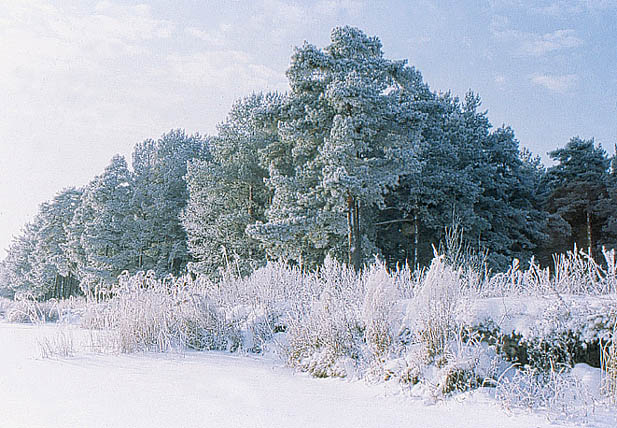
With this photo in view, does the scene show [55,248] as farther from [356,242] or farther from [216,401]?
[216,401]

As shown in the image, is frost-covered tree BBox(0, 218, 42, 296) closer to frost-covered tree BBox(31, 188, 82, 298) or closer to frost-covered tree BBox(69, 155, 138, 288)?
frost-covered tree BBox(31, 188, 82, 298)

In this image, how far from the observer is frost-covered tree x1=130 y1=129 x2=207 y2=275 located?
26766 millimetres

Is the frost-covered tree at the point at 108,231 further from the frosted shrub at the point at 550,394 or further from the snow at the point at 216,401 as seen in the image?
the frosted shrub at the point at 550,394

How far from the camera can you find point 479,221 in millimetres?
18719

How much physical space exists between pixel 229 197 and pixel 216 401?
18551mm

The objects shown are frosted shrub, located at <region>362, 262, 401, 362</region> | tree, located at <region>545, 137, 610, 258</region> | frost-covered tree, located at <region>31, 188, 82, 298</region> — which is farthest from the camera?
frost-covered tree, located at <region>31, 188, 82, 298</region>

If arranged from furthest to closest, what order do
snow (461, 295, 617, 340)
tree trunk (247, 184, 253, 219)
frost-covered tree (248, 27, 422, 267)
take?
tree trunk (247, 184, 253, 219) → frost-covered tree (248, 27, 422, 267) → snow (461, 295, 617, 340)

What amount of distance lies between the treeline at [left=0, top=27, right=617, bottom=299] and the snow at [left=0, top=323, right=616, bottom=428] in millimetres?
4061

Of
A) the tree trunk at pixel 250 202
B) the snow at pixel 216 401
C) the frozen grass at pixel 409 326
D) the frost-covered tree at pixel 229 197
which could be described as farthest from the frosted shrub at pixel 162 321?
the tree trunk at pixel 250 202

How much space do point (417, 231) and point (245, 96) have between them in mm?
11192

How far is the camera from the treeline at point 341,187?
15750 millimetres

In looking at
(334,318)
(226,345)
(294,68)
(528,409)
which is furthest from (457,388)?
(294,68)

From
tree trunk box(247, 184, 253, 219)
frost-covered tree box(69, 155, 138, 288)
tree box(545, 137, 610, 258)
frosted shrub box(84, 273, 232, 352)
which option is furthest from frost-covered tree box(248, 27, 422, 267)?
frost-covered tree box(69, 155, 138, 288)

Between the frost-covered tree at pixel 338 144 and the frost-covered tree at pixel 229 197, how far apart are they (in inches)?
151
